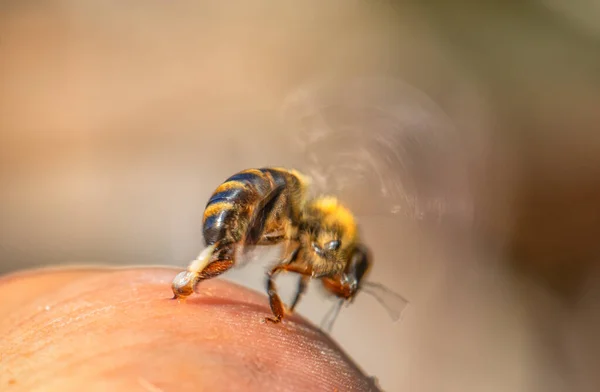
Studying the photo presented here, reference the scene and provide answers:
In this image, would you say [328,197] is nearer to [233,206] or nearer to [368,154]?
[368,154]

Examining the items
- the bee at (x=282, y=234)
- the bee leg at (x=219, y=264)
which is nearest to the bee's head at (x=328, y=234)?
the bee at (x=282, y=234)

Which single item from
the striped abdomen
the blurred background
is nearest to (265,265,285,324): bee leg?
the striped abdomen

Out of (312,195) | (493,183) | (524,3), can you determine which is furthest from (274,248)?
(524,3)

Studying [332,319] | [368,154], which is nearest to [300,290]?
[368,154]

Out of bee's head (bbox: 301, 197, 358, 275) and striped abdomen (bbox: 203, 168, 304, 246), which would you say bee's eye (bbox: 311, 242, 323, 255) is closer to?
bee's head (bbox: 301, 197, 358, 275)

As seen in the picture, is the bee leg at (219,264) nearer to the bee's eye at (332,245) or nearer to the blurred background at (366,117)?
the bee's eye at (332,245)

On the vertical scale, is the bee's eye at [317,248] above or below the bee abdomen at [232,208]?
below
